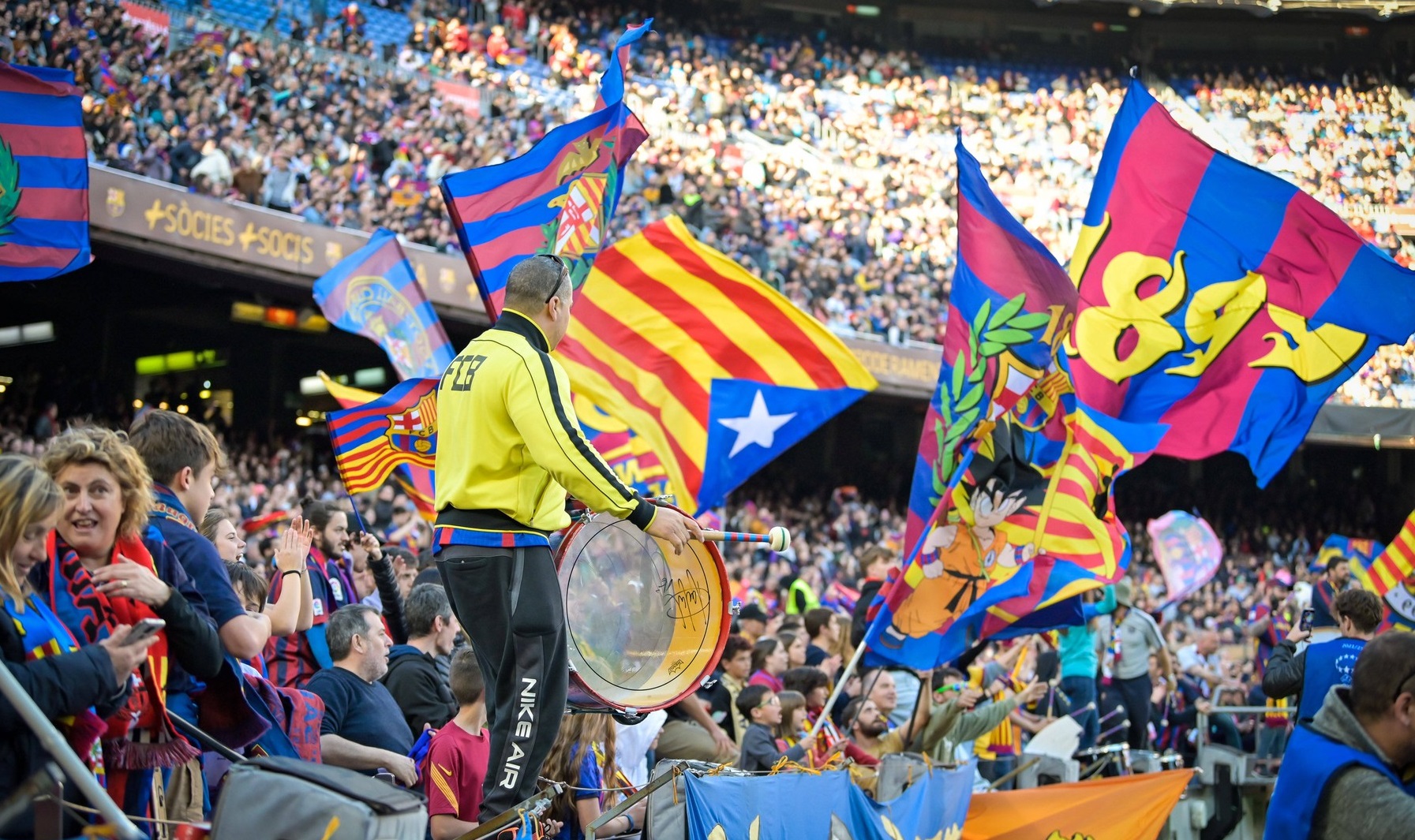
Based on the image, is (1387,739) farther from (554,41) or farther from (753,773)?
(554,41)

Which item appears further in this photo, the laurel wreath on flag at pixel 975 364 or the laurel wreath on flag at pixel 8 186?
the laurel wreath on flag at pixel 975 364

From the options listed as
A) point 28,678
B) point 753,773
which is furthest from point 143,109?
point 28,678

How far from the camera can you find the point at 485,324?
65.4 feet

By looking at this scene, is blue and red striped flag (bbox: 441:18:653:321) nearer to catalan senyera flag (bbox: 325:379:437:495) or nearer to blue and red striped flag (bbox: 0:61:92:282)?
catalan senyera flag (bbox: 325:379:437:495)

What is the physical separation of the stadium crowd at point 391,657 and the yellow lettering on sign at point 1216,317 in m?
1.65

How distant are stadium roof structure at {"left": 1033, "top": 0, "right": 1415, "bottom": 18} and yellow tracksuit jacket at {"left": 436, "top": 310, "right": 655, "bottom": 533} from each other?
32820 mm

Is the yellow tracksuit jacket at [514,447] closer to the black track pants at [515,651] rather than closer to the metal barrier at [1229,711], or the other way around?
the black track pants at [515,651]

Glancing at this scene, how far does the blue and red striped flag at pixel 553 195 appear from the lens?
7.96m

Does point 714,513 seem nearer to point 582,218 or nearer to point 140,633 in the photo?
point 582,218

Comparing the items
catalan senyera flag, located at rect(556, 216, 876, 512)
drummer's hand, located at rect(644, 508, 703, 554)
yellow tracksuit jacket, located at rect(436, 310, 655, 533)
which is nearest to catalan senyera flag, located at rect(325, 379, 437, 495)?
catalan senyera flag, located at rect(556, 216, 876, 512)

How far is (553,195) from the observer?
8297 millimetres

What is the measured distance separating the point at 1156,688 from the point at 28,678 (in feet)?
37.9

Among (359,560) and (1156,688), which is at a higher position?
(359,560)

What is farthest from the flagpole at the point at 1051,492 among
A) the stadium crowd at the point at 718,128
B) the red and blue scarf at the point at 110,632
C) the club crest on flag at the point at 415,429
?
the stadium crowd at the point at 718,128
